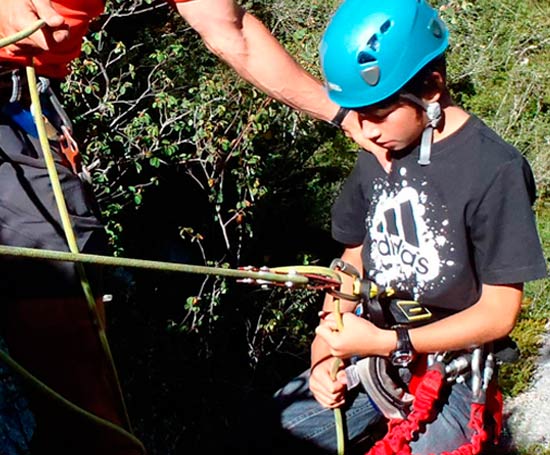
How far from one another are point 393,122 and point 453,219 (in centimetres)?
Answer: 32

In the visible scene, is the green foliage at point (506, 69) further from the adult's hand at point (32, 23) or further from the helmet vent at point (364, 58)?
the adult's hand at point (32, 23)

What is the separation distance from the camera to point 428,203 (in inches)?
112

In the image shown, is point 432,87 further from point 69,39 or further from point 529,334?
point 529,334

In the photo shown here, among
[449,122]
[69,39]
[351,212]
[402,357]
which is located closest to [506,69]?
[351,212]

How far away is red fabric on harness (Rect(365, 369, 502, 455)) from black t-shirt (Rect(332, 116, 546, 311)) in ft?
0.76

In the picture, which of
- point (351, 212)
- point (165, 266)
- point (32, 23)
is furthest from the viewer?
point (351, 212)

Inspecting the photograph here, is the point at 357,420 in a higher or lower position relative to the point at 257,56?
lower

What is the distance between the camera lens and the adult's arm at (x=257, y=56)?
2.92 meters

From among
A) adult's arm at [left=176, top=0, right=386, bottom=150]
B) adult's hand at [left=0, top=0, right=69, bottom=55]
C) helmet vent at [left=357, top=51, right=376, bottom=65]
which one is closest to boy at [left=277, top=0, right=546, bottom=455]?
helmet vent at [left=357, top=51, right=376, bottom=65]

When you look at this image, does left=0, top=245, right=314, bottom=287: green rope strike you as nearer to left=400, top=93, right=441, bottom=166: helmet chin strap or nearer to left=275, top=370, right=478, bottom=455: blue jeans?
left=400, top=93, right=441, bottom=166: helmet chin strap

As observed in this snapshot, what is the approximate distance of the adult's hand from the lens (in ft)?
8.11

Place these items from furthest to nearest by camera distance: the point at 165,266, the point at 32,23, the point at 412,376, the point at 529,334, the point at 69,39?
the point at 529,334 → the point at 412,376 → the point at 69,39 → the point at 32,23 → the point at 165,266

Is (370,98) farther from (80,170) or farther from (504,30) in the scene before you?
(504,30)

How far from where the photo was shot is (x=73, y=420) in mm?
2787
